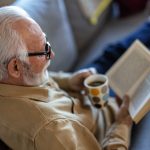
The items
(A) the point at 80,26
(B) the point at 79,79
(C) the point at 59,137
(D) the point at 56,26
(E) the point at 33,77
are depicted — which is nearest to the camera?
(C) the point at 59,137

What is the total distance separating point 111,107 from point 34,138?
503mm

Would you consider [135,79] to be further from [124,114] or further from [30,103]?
[30,103]

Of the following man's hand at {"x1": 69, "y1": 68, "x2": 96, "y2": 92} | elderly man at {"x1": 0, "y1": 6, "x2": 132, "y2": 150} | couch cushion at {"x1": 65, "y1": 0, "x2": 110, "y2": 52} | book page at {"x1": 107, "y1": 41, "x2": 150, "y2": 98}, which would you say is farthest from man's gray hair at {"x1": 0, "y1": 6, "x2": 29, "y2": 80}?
couch cushion at {"x1": 65, "y1": 0, "x2": 110, "y2": 52}

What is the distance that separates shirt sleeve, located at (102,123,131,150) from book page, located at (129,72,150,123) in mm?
68

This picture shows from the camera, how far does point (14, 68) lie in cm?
116

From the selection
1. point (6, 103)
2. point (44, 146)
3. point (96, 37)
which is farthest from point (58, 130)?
point (96, 37)

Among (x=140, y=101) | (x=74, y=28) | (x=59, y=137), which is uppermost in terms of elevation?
(x=140, y=101)

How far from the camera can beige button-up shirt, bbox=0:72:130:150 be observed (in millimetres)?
1099

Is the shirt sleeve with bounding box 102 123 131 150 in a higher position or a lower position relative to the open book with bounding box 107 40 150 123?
lower

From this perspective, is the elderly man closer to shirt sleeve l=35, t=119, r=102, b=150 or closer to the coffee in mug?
shirt sleeve l=35, t=119, r=102, b=150

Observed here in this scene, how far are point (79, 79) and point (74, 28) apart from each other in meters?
0.68

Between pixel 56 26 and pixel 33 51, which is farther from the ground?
pixel 33 51

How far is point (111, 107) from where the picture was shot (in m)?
1.51

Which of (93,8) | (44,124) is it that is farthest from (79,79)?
(93,8)
